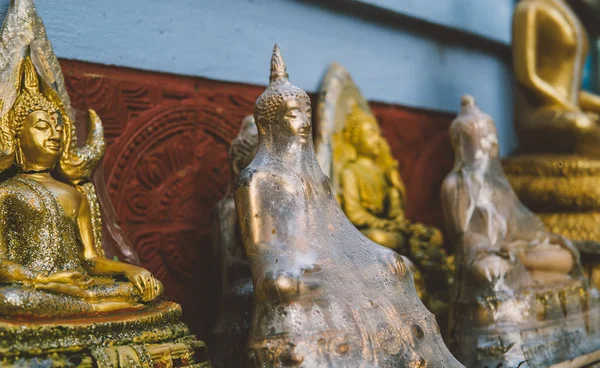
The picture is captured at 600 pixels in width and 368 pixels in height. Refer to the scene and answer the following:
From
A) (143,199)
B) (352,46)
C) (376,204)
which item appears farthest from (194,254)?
(352,46)

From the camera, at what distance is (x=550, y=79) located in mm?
3945

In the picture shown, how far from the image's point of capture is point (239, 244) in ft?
7.93

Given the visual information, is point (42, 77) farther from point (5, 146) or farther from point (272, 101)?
point (272, 101)

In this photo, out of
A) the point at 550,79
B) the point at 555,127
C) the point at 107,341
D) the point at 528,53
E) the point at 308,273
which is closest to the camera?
the point at 107,341

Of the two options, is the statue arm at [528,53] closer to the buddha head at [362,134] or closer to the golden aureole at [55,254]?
the buddha head at [362,134]

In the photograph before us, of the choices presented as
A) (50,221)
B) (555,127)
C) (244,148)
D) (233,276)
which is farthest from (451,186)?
(50,221)

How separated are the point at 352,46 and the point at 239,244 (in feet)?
4.56

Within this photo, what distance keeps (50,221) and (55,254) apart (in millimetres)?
87

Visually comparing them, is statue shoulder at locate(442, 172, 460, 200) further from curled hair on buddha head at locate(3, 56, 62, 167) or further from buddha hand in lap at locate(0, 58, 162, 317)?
curled hair on buddha head at locate(3, 56, 62, 167)

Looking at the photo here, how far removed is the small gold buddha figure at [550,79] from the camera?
3633 millimetres

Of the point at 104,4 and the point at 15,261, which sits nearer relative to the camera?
the point at 15,261

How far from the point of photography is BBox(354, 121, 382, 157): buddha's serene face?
3156 millimetres

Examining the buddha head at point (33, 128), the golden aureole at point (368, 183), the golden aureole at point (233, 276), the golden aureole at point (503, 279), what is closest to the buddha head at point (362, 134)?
the golden aureole at point (368, 183)

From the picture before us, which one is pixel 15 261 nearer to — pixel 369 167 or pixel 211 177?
pixel 211 177
